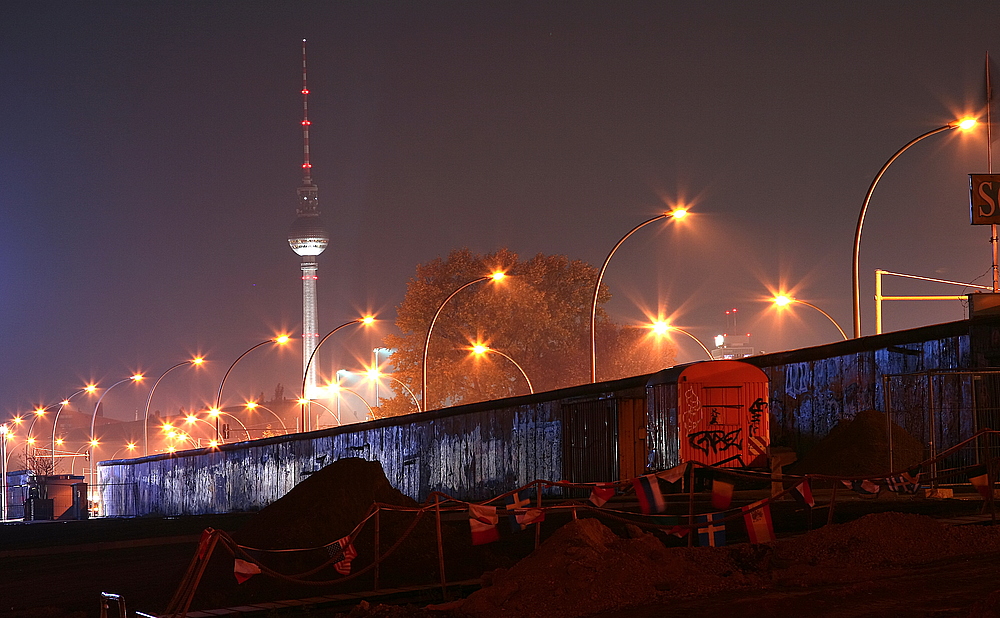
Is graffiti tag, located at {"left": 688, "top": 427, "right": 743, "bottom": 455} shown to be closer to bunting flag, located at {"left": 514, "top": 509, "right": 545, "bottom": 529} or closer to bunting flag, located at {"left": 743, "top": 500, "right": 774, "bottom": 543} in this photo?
bunting flag, located at {"left": 743, "top": 500, "right": 774, "bottom": 543}

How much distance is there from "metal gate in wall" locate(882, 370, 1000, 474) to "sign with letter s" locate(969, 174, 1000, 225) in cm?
658

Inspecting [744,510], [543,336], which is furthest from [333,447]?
[543,336]

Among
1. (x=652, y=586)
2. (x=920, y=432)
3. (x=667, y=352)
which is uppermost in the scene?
(x=667, y=352)

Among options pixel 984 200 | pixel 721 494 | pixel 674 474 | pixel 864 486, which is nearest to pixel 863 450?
pixel 864 486

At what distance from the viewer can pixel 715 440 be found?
2262cm

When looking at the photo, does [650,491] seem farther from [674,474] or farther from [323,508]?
[323,508]

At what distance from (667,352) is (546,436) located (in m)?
54.6

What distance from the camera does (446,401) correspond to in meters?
80.1

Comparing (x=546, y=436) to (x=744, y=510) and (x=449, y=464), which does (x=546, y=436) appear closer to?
(x=449, y=464)

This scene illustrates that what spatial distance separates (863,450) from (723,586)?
397 inches

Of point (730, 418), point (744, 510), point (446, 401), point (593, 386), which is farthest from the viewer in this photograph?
point (446, 401)

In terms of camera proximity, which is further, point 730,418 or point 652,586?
point 730,418

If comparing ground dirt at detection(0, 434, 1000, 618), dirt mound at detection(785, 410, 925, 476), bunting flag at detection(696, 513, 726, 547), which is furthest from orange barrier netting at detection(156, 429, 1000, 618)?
dirt mound at detection(785, 410, 925, 476)

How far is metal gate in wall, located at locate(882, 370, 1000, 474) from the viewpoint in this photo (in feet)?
62.6
